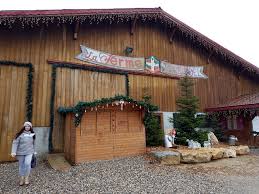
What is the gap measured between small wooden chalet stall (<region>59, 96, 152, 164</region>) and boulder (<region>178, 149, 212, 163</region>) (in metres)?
1.74

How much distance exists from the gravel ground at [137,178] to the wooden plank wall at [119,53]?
11.1ft

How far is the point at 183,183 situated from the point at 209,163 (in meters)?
3.14

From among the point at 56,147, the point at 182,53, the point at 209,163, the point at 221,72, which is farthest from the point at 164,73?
the point at 56,147

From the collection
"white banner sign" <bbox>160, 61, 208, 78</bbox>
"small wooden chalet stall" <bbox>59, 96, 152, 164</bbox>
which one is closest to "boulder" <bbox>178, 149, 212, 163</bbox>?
"small wooden chalet stall" <bbox>59, 96, 152, 164</bbox>

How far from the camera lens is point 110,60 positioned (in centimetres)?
1228

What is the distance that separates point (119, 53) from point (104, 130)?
5000 millimetres

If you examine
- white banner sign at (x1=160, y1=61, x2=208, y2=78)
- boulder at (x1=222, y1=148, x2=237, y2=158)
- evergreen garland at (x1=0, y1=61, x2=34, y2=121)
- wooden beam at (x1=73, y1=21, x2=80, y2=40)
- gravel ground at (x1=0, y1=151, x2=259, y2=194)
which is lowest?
gravel ground at (x1=0, y1=151, x2=259, y2=194)

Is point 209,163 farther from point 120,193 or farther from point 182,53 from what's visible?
point 182,53

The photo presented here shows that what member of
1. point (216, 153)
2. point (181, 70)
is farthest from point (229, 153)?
point (181, 70)

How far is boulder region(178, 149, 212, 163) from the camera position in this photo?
931 centimetres

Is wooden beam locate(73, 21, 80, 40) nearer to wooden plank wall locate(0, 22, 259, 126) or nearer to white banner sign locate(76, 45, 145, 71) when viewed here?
wooden plank wall locate(0, 22, 259, 126)

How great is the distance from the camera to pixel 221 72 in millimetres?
16516

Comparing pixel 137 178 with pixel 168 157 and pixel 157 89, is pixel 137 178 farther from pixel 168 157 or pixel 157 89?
pixel 157 89

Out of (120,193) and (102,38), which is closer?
(120,193)
